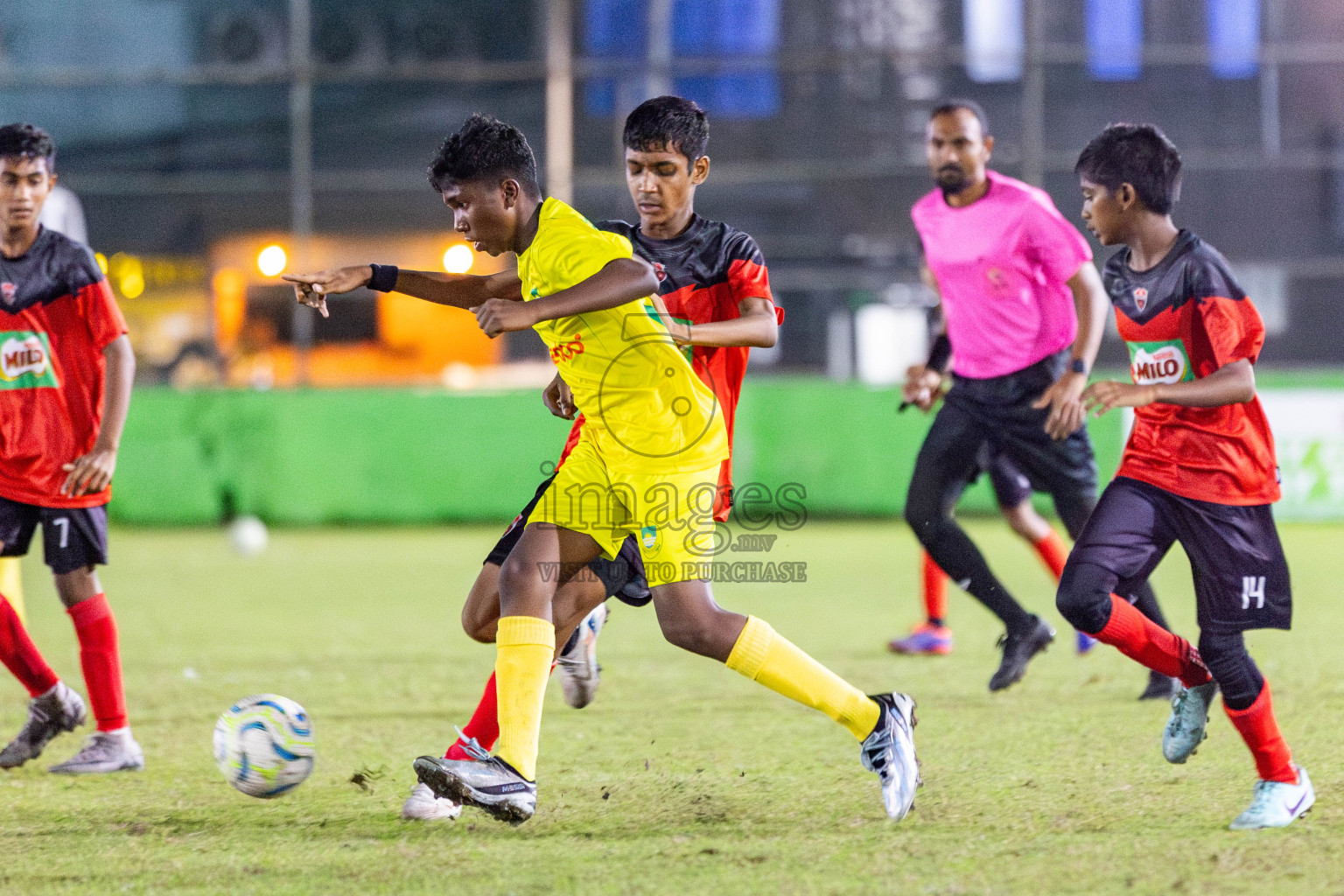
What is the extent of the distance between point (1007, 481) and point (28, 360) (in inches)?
131

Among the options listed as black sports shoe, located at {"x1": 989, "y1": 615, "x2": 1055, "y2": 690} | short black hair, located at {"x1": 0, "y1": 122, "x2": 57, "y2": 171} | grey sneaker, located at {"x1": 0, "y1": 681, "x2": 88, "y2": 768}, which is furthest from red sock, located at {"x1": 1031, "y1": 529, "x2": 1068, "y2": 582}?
short black hair, located at {"x1": 0, "y1": 122, "x2": 57, "y2": 171}

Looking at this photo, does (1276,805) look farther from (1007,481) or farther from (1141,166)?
(1007,481)

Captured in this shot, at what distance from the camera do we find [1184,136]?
16.0 metres

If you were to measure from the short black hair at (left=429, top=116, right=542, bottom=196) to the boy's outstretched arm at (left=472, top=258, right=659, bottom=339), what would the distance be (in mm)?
298

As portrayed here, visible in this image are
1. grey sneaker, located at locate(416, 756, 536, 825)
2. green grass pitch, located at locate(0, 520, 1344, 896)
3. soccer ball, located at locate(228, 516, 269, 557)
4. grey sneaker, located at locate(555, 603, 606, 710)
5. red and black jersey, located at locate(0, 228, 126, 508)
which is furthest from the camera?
soccer ball, located at locate(228, 516, 269, 557)

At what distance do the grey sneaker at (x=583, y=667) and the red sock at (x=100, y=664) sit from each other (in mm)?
1223

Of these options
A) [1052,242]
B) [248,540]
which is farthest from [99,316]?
[248,540]

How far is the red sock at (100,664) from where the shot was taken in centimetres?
436

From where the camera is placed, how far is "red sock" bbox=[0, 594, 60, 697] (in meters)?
4.34

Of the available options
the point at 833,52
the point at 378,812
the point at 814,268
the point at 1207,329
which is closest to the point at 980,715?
the point at 1207,329

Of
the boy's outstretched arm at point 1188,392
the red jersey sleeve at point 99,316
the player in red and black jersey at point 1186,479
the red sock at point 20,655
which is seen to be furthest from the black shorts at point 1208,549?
the red sock at point 20,655

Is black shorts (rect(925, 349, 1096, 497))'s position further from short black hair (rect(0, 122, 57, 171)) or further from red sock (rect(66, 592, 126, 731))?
short black hair (rect(0, 122, 57, 171))

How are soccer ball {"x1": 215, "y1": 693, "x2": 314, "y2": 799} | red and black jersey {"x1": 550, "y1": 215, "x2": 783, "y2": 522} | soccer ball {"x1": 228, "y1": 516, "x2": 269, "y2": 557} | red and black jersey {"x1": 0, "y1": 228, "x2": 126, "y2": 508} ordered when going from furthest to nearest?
soccer ball {"x1": 228, "y1": 516, "x2": 269, "y2": 557}, red and black jersey {"x1": 0, "y1": 228, "x2": 126, "y2": 508}, red and black jersey {"x1": 550, "y1": 215, "x2": 783, "y2": 522}, soccer ball {"x1": 215, "y1": 693, "x2": 314, "y2": 799}

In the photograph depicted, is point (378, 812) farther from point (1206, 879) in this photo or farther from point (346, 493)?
point (346, 493)
